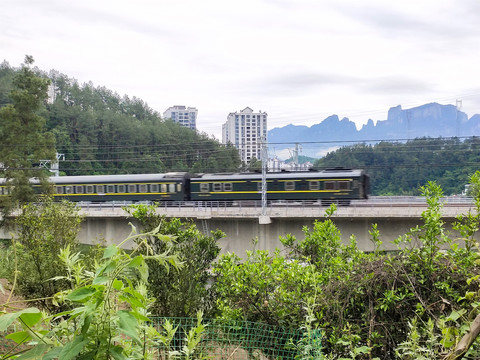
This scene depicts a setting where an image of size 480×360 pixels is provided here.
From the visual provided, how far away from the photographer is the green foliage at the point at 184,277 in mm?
6570

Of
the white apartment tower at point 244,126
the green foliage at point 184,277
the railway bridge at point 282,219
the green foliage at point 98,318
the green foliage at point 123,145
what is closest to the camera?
the green foliage at point 98,318

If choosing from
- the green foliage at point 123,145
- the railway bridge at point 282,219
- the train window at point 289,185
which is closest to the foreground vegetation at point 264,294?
the railway bridge at point 282,219

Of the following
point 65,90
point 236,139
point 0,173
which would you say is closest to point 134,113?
point 65,90

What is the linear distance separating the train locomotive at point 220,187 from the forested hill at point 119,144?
16883 millimetres

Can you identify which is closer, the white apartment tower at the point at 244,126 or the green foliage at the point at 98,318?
the green foliage at the point at 98,318

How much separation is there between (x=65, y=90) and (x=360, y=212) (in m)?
65.1

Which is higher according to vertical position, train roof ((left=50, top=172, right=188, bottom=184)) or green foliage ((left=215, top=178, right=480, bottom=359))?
train roof ((left=50, top=172, right=188, bottom=184))

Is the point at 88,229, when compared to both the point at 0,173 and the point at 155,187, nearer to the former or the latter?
the point at 155,187

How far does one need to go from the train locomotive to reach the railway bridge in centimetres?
87

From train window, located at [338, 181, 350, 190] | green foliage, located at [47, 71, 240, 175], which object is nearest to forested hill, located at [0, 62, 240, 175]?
green foliage, located at [47, 71, 240, 175]

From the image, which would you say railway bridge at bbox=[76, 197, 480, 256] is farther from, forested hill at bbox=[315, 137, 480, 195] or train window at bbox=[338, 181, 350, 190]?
forested hill at bbox=[315, 137, 480, 195]

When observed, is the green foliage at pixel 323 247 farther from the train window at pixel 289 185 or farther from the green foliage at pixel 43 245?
the train window at pixel 289 185

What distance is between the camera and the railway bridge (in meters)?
21.0

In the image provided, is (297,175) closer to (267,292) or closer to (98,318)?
(267,292)
